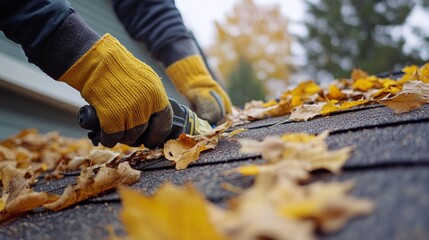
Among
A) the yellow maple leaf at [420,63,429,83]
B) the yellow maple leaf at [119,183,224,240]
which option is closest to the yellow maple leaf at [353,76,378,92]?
the yellow maple leaf at [420,63,429,83]

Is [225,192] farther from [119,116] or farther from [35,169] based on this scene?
[35,169]

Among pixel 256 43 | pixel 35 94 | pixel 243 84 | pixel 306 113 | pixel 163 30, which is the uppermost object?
pixel 306 113

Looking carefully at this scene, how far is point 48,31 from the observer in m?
1.10

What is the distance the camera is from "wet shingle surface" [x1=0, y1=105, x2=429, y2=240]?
50 cm

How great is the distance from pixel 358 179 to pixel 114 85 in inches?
28.8

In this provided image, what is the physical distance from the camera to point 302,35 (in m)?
13.3

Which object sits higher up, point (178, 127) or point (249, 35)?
point (178, 127)

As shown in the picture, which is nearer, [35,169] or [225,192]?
[225,192]

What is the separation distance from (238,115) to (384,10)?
1129cm

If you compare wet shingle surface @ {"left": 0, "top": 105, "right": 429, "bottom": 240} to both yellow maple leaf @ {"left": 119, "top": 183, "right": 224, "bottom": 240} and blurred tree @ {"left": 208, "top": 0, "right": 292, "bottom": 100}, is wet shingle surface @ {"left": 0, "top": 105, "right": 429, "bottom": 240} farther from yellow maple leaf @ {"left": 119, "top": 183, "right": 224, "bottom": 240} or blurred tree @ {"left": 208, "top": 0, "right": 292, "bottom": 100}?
blurred tree @ {"left": 208, "top": 0, "right": 292, "bottom": 100}

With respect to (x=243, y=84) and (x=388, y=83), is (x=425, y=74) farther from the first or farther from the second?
(x=243, y=84)

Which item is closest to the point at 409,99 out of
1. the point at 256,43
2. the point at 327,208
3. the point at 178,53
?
the point at 327,208

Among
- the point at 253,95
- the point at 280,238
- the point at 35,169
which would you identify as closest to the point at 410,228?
the point at 280,238

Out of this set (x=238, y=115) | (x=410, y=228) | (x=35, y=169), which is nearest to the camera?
(x=410, y=228)
